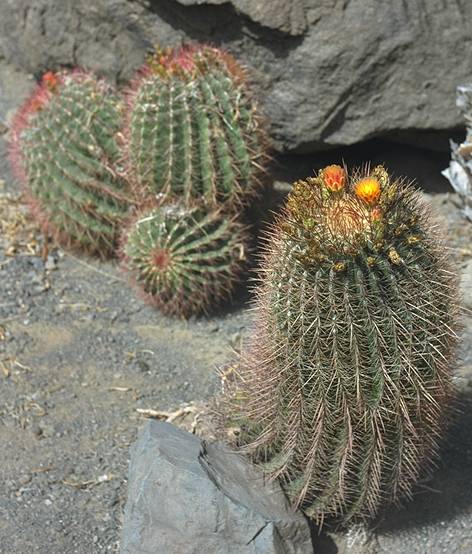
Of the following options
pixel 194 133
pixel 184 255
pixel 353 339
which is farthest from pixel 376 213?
pixel 194 133

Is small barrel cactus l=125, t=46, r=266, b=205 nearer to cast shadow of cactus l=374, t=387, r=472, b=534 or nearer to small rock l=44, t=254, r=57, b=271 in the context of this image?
small rock l=44, t=254, r=57, b=271

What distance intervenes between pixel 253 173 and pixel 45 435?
1.69 metres

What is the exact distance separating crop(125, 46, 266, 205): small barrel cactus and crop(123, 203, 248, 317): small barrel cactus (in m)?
0.12

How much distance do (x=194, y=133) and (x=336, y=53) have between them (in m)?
0.95

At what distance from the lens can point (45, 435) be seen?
4.22 meters

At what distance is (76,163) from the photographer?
17.4ft

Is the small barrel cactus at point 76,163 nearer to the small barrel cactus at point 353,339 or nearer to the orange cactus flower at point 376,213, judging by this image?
the small barrel cactus at point 353,339

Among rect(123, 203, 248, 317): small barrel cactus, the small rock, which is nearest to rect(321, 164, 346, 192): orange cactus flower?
rect(123, 203, 248, 317): small barrel cactus

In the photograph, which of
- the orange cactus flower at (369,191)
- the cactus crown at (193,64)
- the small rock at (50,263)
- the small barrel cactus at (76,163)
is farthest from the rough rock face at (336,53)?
the orange cactus flower at (369,191)

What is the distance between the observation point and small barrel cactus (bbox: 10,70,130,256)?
17.3 ft

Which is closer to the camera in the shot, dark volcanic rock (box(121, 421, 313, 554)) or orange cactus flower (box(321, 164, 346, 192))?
orange cactus flower (box(321, 164, 346, 192))

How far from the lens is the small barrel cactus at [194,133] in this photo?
16.1 ft

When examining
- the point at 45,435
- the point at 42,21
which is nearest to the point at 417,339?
the point at 45,435

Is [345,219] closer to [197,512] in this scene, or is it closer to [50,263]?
[197,512]
